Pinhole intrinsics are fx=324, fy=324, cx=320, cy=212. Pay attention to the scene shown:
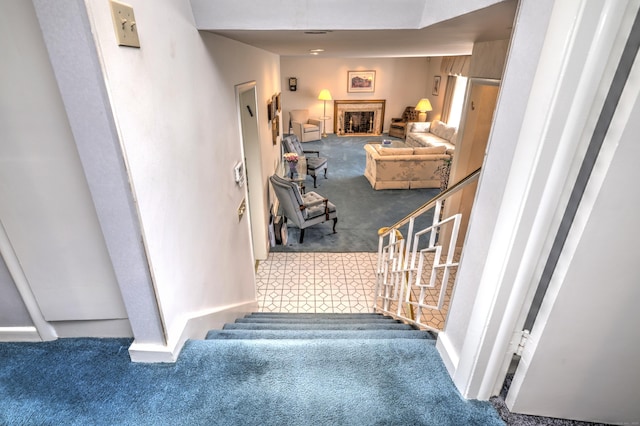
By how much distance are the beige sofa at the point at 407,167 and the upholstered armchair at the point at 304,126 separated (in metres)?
4.06

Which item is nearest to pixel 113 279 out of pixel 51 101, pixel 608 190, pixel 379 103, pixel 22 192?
pixel 22 192

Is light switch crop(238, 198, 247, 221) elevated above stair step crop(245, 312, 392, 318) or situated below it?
above

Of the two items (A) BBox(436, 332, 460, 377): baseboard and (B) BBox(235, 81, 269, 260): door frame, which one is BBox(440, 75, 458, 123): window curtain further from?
(A) BBox(436, 332, 460, 377): baseboard

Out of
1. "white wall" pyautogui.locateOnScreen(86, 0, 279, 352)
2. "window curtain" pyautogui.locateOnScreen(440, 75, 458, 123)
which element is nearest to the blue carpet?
"white wall" pyautogui.locateOnScreen(86, 0, 279, 352)

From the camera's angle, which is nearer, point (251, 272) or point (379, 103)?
point (251, 272)

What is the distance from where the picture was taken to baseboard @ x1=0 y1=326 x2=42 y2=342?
4.72 feet

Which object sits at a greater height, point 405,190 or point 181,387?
point 181,387

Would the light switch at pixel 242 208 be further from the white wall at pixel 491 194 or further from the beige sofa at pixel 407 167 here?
the beige sofa at pixel 407 167

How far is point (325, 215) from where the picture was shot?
189 inches

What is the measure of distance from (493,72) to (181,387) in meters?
3.34

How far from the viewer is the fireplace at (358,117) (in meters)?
10.7

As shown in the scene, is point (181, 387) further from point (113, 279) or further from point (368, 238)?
point (368, 238)

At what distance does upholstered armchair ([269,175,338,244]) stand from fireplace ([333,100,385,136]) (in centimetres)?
653

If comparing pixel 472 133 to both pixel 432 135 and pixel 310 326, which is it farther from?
pixel 432 135
